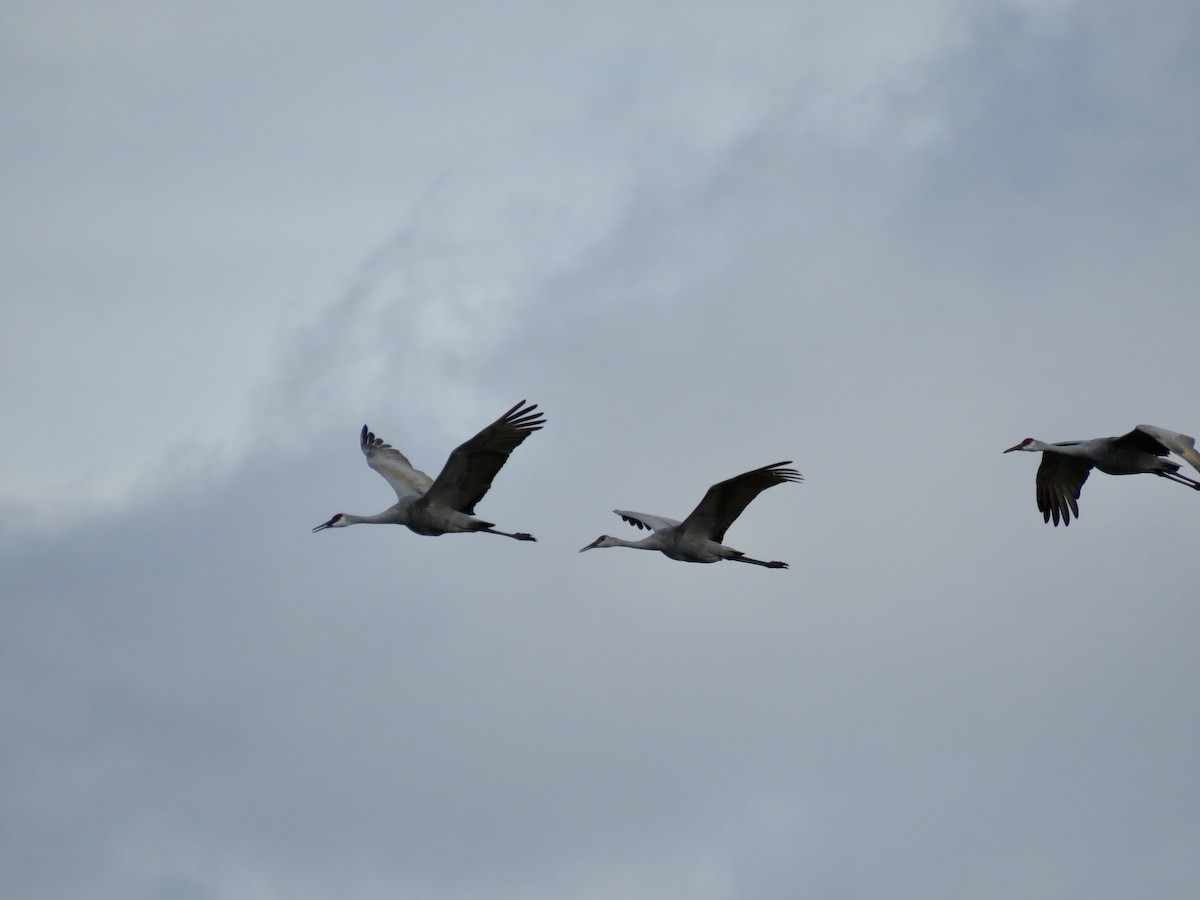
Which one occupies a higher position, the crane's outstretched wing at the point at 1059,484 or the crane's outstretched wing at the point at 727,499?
the crane's outstretched wing at the point at 1059,484

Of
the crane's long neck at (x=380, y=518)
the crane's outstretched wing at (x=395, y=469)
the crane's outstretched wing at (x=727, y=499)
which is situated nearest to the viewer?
the crane's outstretched wing at (x=727, y=499)

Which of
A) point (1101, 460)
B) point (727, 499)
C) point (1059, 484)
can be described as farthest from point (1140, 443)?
point (727, 499)

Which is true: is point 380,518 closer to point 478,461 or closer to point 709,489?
point 478,461

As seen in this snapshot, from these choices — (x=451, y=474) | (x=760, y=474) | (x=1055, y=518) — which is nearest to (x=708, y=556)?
(x=760, y=474)

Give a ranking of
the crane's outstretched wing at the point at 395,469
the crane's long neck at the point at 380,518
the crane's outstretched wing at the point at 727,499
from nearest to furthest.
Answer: the crane's outstretched wing at the point at 727,499 < the crane's long neck at the point at 380,518 < the crane's outstretched wing at the point at 395,469

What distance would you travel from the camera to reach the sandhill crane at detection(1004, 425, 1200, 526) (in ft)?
80.5

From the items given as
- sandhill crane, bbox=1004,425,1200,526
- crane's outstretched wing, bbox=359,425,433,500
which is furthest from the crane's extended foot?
crane's outstretched wing, bbox=359,425,433,500

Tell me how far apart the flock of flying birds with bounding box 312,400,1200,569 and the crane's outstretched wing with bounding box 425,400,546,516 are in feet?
0.05

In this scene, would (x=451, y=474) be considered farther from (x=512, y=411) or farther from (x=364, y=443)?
(x=364, y=443)

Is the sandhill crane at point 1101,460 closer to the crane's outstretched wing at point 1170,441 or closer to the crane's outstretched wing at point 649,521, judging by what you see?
the crane's outstretched wing at point 1170,441

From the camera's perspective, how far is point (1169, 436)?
24.5 m

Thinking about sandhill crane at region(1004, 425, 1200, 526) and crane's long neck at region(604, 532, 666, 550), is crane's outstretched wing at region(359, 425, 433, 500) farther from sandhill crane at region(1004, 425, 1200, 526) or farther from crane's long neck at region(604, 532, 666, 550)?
sandhill crane at region(1004, 425, 1200, 526)

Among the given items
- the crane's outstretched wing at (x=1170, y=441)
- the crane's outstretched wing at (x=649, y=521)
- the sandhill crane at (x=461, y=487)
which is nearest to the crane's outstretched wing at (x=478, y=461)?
the sandhill crane at (x=461, y=487)

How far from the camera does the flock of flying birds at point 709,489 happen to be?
82.7 feet
